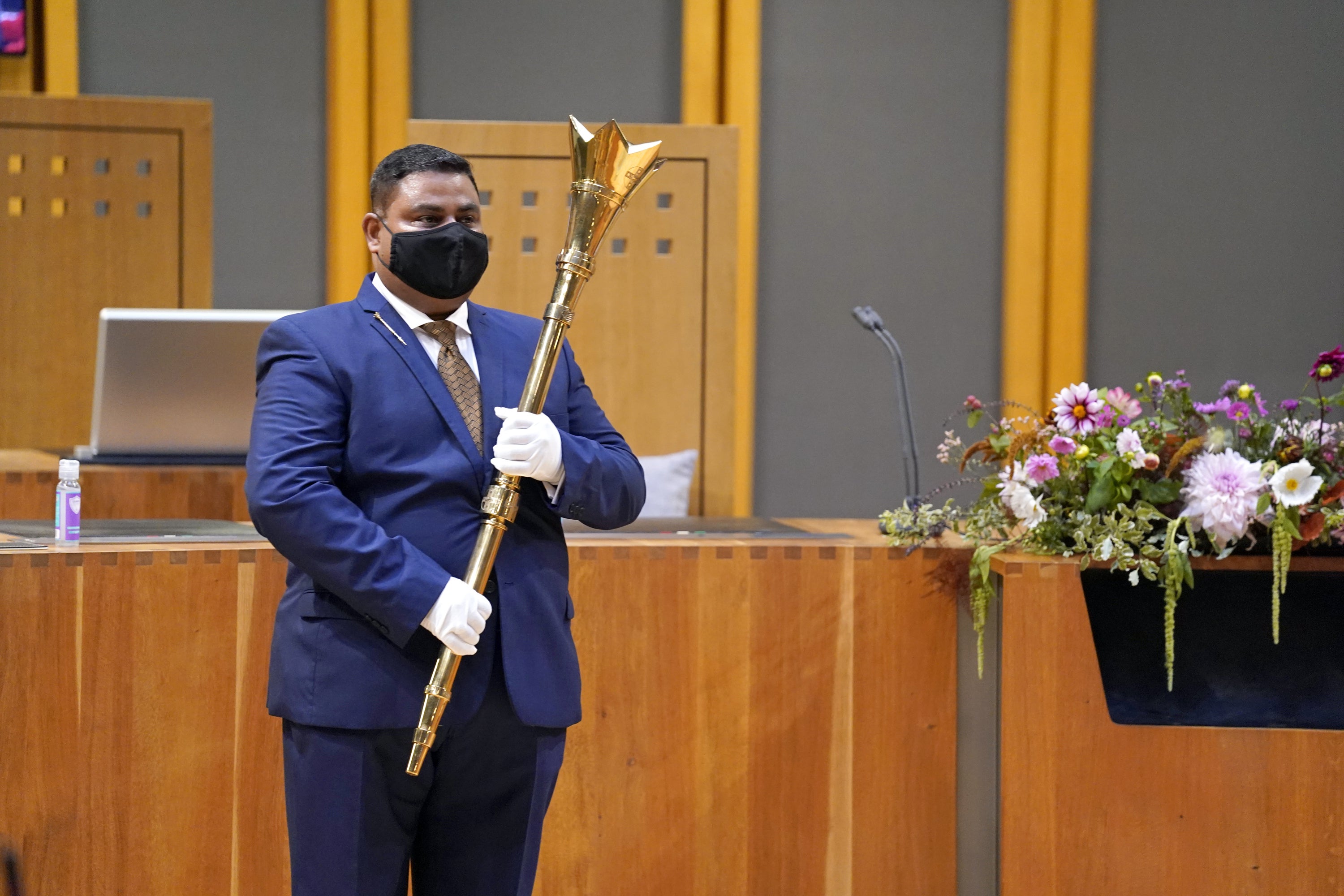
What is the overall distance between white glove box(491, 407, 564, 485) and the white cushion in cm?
192

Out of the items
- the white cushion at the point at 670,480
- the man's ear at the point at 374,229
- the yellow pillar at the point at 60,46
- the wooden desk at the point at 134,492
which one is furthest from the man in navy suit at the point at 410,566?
the yellow pillar at the point at 60,46

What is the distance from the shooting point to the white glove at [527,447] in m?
1.49

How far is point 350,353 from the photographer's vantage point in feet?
5.07

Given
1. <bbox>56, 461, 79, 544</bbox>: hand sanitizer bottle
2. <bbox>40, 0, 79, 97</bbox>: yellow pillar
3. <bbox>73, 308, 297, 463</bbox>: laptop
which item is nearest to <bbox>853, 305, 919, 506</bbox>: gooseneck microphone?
<bbox>73, 308, 297, 463</bbox>: laptop

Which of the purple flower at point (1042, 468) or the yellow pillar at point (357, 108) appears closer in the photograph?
the purple flower at point (1042, 468)

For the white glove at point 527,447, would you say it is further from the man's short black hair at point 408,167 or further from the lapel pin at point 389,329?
the man's short black hair at point 408,167

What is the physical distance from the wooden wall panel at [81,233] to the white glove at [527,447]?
3072mm

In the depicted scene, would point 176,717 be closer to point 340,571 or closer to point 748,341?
point 340,571

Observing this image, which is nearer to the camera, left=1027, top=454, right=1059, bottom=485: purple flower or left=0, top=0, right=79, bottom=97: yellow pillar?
left=1027, top=454, right=1059, bottom=485: purple flower

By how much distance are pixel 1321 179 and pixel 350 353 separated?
4.26m

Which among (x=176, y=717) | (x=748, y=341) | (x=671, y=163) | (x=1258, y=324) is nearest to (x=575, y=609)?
(x=176, y=717)

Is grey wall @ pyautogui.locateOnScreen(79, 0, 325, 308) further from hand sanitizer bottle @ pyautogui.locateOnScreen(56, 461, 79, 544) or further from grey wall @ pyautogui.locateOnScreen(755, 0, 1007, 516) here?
hand sanitizer bottle @ pyautogui.locateOnScreen(56, 461, 79, 544)

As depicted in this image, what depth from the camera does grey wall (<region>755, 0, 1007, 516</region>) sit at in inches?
184

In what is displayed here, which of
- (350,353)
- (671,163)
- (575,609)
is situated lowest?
(575,609)
